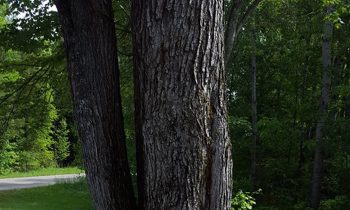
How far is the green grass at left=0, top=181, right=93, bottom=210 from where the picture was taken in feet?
46.3

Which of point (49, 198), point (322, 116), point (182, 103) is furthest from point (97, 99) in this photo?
point (49, 198)

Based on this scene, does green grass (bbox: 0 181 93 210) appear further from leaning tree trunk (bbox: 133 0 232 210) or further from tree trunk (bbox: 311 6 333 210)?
leaning tree trunk (bbox: 133 0 232 210)

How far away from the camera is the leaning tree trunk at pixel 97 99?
9.27 ft

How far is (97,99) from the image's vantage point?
2840 millimetres

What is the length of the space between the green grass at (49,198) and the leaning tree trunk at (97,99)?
37.7 ft

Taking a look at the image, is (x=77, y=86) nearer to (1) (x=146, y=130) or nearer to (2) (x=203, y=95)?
(1) (x=146, y=130)

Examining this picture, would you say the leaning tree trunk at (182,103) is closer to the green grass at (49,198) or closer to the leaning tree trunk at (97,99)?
the leaning tree trunk at (97,99)

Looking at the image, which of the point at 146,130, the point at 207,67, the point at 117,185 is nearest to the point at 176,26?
the point at 207,67

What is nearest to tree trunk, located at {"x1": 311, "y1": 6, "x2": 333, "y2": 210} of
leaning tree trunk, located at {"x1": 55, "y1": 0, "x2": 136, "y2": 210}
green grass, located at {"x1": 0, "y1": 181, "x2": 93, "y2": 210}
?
green grass, located at {"x1": 0, "y1": 181, "x2": 93, "y2": 210}

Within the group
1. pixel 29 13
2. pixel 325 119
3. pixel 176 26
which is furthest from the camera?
pixel 325 119

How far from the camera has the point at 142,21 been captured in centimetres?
254

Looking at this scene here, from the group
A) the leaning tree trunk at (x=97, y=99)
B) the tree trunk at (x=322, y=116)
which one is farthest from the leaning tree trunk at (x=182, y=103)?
the tree trunk at (x=322, y=116)

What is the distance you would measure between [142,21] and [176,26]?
0.20m

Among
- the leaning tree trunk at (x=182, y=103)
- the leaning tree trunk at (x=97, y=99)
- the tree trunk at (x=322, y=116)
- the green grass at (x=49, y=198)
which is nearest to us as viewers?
the leaning tree trunk at (x=182, y=103)
